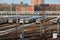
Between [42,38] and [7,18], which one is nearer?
[42,38]

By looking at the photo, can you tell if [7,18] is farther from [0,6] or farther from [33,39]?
[33,39]

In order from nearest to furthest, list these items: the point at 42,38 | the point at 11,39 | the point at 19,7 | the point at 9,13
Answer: the point at 11,39 < the point at 42,38 < the point at 9,13 < the point at 19,7

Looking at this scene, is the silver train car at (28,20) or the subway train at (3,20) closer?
the subway train at (3,20)

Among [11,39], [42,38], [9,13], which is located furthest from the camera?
[9,13]

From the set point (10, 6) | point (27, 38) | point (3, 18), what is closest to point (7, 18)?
point (3, 18)

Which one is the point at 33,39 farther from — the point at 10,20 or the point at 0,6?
the point at 0,6

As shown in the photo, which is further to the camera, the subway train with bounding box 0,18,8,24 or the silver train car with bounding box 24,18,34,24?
the silver train car with bounding box 24,18,34,24

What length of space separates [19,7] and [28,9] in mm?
552

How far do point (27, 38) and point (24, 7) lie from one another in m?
4.51

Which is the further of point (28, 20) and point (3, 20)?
point (28, 20)

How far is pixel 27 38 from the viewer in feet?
13.3

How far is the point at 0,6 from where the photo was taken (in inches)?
348

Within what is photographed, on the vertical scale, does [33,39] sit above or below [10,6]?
below

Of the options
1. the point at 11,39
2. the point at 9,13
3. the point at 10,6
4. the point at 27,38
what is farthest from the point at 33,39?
the point at 10,6
